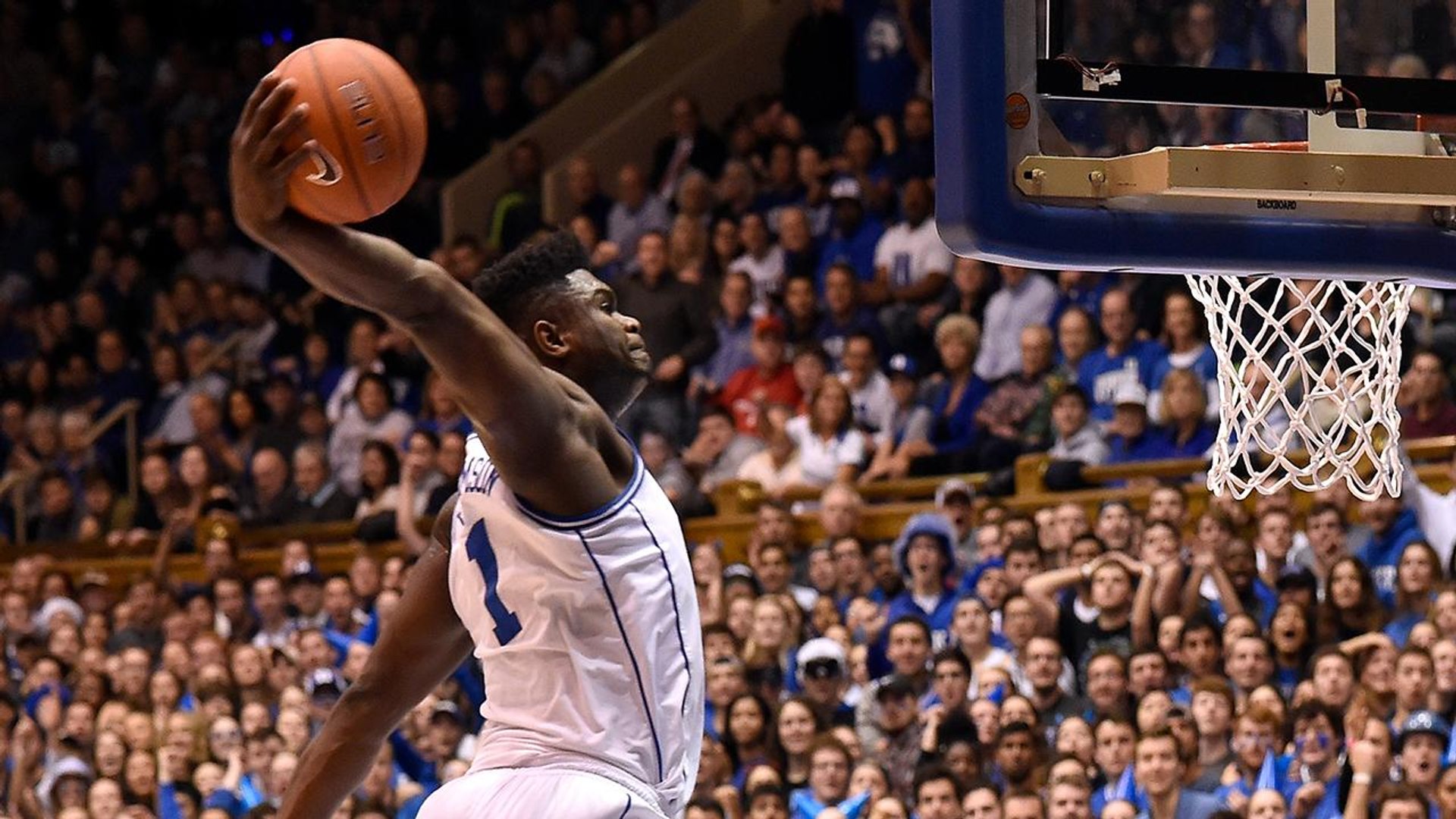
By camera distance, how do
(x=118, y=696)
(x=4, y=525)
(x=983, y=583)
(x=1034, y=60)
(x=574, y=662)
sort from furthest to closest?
(x=4, y=525) → (x=118, y=696) → (x=983, y=583) → (x=1034, y=60) → (x=574, y=662)

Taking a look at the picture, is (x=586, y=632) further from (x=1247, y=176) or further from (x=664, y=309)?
(x=664, y=309)

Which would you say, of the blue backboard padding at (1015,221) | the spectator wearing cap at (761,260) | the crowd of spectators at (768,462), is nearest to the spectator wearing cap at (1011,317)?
the crowd of spectators at (768,462)

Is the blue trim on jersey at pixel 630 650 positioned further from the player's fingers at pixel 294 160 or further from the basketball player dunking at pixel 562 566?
the player's fingers at pixel 294 160

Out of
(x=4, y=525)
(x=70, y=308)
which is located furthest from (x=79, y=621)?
(x=70, y=308)

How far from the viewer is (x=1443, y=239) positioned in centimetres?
443

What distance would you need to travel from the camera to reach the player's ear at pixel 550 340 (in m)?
3.67

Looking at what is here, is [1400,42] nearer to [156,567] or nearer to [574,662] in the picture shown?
[574,662]

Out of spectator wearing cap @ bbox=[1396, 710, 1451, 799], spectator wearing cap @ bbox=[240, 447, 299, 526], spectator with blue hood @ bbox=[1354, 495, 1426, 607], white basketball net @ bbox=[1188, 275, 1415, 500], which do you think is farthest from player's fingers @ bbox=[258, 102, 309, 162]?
spectator wearing cap @ bbox=[240, 447, 299, 526]

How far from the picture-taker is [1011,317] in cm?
942

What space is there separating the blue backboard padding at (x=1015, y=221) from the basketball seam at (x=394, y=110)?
1.09 meters

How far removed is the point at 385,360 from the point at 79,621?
6.56ft

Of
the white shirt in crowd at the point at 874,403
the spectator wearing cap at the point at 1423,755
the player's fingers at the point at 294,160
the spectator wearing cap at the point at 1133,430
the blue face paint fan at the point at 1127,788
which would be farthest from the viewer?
the white shirt in crowd at the point at 874,403

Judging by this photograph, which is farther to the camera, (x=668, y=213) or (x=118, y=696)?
(x=668, y=213)

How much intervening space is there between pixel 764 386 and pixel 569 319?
649 cm
